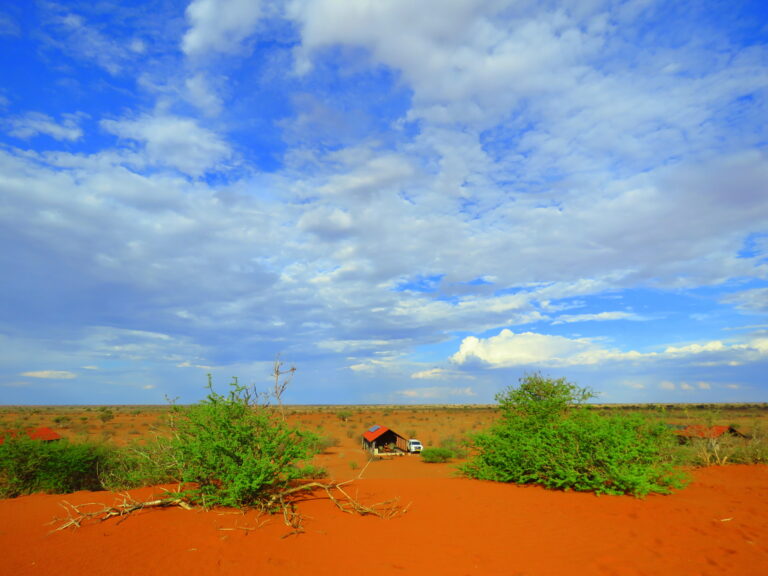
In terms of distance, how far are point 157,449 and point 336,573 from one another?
25.0 ft

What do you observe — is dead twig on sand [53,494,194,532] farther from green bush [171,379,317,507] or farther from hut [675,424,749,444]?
hut [675,424,749,444]

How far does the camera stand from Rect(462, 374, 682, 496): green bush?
1127 centimetres

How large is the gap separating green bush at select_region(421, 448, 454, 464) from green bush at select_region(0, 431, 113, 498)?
56.4 feet

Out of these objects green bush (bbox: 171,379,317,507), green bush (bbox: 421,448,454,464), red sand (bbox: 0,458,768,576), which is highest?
green bush (bbox: 171,379,317,507)

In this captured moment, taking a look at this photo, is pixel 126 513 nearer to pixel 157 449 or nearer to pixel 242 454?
pixel 242 454

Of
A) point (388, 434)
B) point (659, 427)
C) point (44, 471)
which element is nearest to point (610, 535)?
point (659, 427)

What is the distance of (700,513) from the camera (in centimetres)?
980

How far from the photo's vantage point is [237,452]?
9359 mm

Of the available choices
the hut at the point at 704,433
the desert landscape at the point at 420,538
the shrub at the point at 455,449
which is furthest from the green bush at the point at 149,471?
the hut at the point at 704,433

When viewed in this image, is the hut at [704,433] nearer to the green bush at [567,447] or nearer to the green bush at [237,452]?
the green bush at [567,447]

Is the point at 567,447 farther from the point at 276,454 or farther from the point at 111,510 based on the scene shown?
the point at 111,510

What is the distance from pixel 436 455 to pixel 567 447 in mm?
15874

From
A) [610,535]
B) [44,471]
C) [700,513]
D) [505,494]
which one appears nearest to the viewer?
[610,535]

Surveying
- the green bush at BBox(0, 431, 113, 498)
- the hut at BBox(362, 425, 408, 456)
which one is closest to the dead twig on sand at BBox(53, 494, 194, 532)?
the green bush at BBox(0, 431, 113, 498)
